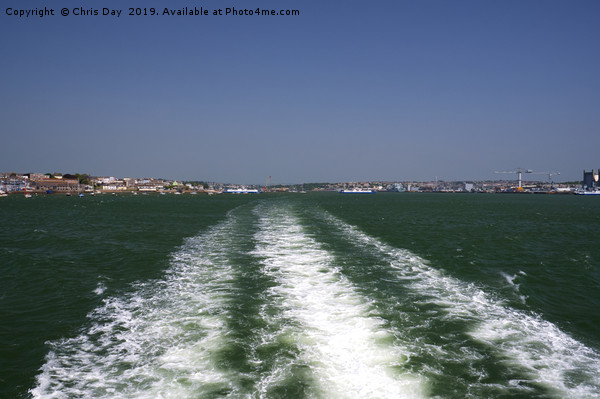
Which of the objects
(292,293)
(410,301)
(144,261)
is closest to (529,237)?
(410,301)

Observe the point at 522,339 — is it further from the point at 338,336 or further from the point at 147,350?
the point at 147,350

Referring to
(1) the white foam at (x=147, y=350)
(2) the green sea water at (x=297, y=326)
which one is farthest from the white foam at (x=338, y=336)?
(1) the white foam at (x=147, y=350)

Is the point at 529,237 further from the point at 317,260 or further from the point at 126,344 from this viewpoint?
the point at 126,344

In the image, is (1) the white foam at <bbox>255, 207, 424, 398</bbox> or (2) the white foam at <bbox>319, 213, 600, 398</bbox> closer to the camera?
(1) the white foam at <bbox>255, 207, 424, 398</bbox>

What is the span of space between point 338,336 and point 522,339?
4175 millimetres

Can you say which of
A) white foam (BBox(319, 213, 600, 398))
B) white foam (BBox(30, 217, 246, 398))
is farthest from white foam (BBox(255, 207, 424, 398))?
white foam (BBox(30, 217, 246, 398))

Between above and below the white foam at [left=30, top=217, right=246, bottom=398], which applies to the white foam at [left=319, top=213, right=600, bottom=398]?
below

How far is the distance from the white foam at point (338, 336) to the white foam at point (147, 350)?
5.59 feet

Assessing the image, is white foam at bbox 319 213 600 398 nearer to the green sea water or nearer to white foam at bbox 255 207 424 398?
the green sea water

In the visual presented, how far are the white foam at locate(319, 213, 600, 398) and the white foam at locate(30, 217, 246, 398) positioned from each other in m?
4.44

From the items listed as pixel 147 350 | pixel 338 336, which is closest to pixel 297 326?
pixel 338 336

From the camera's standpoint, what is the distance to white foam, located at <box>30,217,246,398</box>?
589 centimetres

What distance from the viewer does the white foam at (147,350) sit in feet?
19.3

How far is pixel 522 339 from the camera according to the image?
809 cm
